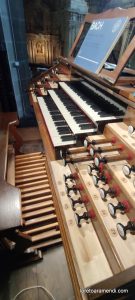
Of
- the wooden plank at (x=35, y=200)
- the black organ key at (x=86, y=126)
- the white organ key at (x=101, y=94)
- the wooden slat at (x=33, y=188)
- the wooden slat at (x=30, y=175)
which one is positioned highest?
the white organ key at (x=101, y=94)

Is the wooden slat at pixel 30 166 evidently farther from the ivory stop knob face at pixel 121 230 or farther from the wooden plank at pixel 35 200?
the ivory stop knob face at pixel 121 230

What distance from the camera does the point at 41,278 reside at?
175 cm

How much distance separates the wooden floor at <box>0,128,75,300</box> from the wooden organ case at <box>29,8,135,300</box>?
2.99 feet

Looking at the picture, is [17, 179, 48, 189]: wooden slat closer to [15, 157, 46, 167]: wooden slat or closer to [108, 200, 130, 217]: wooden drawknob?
[15, 157, 46, 167]: wooden slat

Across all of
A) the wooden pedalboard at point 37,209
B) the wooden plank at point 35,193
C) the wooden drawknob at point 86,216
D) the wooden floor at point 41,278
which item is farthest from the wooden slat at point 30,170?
the wooden drawknob at point 86,216

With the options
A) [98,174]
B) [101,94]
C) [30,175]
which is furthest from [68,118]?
[30,175]


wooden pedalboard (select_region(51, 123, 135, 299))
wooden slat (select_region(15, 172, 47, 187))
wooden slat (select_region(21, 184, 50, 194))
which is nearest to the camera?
wooden pedalboard (select_region(51, 123, 135, 299))

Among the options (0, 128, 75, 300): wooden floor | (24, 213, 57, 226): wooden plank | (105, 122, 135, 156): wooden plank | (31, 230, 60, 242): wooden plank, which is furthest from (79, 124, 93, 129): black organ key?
(0, 128, 75, 300): wooden floor

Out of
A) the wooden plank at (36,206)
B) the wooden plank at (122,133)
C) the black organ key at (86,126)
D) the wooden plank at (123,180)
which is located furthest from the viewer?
the wooden plank at (36,206)

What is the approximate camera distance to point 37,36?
7191mm

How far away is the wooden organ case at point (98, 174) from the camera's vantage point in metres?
0.94

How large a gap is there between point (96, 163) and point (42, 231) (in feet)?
3.87

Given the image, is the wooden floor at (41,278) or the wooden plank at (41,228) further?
the wooden plank at (41,228)

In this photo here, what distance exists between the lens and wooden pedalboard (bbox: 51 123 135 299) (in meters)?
0.89
